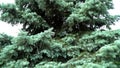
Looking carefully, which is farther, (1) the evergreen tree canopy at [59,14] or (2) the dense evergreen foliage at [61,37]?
(1) the evergreen tree canopy at [59,14]

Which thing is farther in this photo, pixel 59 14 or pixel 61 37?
pixel 59 14

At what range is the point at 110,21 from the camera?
18.6 ft

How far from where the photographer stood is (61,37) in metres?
5.50

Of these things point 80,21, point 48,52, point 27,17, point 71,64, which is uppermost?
point 27,17

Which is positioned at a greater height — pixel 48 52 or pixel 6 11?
pixel 6 11

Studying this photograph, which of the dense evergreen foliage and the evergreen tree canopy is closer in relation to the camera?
the dense evergreen foliage

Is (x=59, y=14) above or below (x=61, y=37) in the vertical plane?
above

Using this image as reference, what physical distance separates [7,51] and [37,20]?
100cm

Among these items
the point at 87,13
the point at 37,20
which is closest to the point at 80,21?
the point at 87,13

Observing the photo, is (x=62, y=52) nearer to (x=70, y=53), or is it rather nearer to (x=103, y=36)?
(x=70, y=53)

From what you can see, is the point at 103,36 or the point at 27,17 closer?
the point at 103,36

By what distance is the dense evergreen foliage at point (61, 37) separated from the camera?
4543 mm

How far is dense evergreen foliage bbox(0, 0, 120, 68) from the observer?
14.9 ft

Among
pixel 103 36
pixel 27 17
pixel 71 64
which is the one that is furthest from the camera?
pixel 27 17
